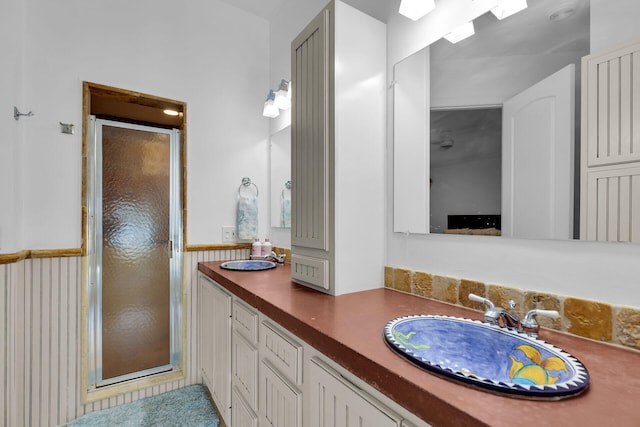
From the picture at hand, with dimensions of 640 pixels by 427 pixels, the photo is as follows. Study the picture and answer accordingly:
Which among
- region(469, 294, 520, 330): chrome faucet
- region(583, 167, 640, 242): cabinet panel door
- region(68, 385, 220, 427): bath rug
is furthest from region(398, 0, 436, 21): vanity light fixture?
region(68, 385, 220, 427): bath rug

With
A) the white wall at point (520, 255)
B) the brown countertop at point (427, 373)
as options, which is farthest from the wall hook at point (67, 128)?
the white wall at point (520, 255)

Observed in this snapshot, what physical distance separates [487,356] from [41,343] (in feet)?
7.18

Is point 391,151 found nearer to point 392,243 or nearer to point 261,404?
point 392,243

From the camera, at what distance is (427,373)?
1.97 feet

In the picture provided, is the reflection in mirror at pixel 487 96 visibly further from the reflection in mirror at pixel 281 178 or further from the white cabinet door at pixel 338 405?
the reflection in mirror at pixel 281 178

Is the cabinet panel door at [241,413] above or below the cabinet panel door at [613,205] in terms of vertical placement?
below

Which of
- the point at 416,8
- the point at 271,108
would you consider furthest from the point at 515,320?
the point at 271,108

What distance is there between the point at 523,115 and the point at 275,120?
176cm

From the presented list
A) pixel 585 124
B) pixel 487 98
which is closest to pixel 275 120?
pixel 487 98

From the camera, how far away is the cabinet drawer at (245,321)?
48.4 inches

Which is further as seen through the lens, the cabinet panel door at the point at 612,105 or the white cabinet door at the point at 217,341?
the white cabinet door at the point at 217,341

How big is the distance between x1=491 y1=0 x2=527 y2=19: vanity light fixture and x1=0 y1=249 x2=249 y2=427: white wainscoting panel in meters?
Result: 2.34

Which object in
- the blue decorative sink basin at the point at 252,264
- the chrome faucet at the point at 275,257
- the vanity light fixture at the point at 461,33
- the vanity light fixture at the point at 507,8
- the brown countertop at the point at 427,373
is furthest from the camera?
the chrome faucet at the point at 275,257

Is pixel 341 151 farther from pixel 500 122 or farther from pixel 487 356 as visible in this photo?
pixel 487 356
